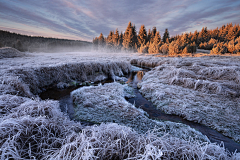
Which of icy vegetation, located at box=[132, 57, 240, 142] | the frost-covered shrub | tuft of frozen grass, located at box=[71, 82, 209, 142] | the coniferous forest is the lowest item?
tuft of frozen grass, located at box=[71, 82, 209, 142]

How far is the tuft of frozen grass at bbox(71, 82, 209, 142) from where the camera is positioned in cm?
320

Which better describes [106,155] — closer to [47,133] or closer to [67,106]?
[47,133]

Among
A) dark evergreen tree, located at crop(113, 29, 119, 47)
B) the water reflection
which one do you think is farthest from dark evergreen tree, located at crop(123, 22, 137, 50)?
the water reflection

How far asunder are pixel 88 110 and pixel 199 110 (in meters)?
4.60

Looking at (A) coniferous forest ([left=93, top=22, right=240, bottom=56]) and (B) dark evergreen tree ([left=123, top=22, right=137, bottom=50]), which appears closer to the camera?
(A) coniferous forest ([left=93, top=22, right=240, bottom=56])

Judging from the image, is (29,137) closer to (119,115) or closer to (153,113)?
(119,115)

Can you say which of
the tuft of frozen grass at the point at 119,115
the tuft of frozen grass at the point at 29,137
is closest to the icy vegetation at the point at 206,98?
the tuft of frozen grass at the point at 119,115

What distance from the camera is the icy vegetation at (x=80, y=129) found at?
1298 mm

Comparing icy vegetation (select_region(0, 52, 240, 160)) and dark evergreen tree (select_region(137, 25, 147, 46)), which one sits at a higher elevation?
dark evergreen tree (select_region(137, 25, 147, 46))

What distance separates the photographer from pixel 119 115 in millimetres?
3793

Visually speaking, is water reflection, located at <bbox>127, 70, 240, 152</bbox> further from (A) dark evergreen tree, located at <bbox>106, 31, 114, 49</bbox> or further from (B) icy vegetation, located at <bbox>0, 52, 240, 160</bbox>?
(A) dark evergreen tree, located at <bbox>106, 31, 114, 49</bbox>

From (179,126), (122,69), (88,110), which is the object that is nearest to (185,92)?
(179,126)

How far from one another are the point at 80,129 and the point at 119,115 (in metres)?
1.76

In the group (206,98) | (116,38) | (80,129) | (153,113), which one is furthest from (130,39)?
(80,129)
